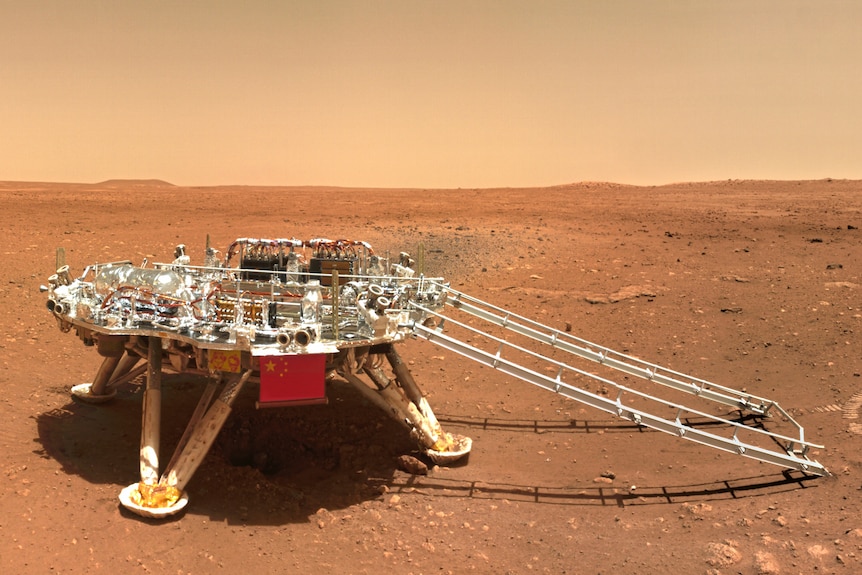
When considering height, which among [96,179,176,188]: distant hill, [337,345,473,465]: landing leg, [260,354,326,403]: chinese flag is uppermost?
[96,179,176,188]: distant hill

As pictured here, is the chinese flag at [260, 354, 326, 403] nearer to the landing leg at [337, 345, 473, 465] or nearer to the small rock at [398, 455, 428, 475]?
the landing leg at [337, 345, 473, 465]

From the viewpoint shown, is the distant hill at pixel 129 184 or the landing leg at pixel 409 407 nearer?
the landing leg at pixel 409 407

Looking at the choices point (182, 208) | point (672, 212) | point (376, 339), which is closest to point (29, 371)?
point (376, 339)

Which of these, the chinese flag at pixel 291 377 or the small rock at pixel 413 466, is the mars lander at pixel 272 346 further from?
the small rock at pixel 413 466

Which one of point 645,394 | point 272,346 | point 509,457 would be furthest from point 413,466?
point 645,394

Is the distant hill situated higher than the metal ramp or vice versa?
the distant hill

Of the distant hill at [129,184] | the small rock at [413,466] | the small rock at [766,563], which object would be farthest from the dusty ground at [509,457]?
the distant hill at [129,184]

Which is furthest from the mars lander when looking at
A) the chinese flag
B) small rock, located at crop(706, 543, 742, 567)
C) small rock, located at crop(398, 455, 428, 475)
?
small rock, located at crop(706, 543, 742, 567)
